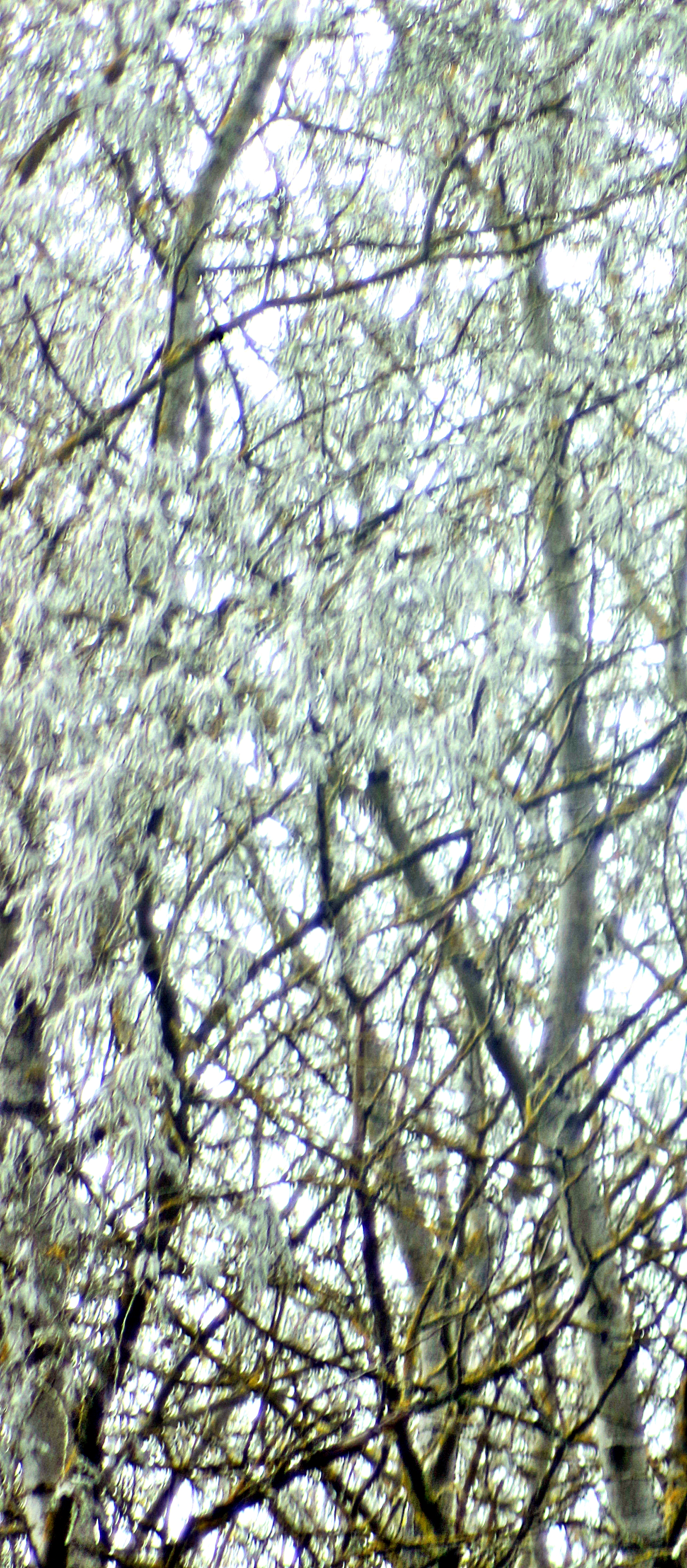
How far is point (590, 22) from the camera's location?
9.71 ft

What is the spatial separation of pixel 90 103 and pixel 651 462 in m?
1.31

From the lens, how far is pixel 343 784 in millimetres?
2129

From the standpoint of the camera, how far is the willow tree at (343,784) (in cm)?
194

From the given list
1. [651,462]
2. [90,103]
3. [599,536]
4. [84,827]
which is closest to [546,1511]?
[84,827]

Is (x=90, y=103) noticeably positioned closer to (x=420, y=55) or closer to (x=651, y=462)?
(x=420, y=55)

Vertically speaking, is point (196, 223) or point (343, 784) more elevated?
point (196, 223)

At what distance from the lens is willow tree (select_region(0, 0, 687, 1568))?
6.36ft

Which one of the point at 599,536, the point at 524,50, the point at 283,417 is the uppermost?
the point at 524,50

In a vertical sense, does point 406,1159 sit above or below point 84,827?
below

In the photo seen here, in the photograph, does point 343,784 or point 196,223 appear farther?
Result: point 196,223

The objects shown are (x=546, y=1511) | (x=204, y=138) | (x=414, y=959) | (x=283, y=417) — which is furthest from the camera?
(x=204, y=138)

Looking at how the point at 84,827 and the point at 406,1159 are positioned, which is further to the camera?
the point at 406,1159

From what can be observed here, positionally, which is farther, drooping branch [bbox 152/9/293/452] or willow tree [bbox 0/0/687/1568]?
drooping branch [bbox 152/9/293/452]

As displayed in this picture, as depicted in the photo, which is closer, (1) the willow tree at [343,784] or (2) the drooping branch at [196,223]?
(1) the willow tree at [343,784]
